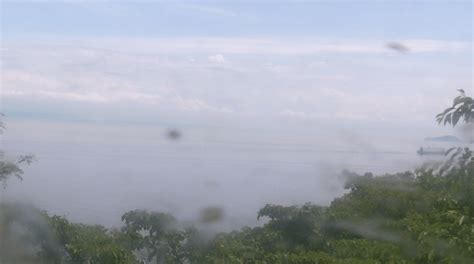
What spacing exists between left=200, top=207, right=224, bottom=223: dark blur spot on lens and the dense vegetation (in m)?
0.22

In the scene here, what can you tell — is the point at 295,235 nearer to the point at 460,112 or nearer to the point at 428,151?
the point at 428,151

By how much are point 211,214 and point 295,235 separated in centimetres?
118

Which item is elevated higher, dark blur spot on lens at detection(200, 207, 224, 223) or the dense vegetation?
dark blur spot on lens at detection(200, 207, 224, 223)

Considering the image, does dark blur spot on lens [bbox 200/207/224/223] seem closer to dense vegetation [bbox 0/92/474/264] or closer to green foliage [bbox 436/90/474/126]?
dense vegetation [bbox 0/92/474/264]

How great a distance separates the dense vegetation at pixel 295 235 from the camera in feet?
21.4

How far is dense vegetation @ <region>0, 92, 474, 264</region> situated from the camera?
6508mm

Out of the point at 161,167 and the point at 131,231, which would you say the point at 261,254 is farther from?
the point at 161,167

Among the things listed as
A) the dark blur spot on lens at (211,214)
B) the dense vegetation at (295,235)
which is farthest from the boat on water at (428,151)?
the dark blur spot on lens at (211,214)

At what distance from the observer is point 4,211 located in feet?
23.8

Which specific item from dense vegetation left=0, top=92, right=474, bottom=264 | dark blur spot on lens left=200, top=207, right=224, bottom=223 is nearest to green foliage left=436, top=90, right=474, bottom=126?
dense vegetation left=0, top=92, right=474, bottom=264

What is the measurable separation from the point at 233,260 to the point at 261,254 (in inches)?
23.1

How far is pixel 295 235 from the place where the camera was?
8719 mm

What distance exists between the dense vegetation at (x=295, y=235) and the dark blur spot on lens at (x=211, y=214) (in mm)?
220

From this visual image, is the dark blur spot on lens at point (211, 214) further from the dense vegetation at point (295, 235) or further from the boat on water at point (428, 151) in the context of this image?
the boat on water at point (428, 151)
